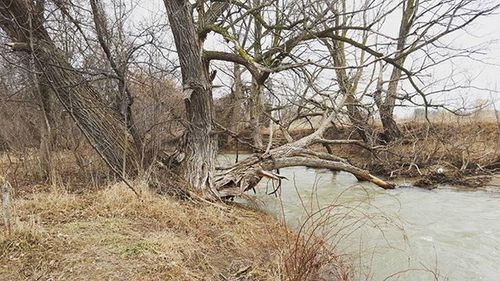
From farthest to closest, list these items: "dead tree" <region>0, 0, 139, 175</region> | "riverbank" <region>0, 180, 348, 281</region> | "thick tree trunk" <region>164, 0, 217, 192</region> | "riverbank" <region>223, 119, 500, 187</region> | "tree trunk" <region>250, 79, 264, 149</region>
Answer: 1. "riverbank" <region>223, 119, 500, 187</region>
2. "tree trunk" <region>250, 79, 264, 149</region>
3. "thick tree trunk" <region>164, 0, 217, 192</region>
4. "dead tree" <region>0, 0, 139, 175</region>
5. "riverbank" <region>0, 180, 348, 281</region>

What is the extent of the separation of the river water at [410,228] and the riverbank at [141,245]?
0.43m

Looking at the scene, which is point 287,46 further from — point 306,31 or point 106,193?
point 106,193

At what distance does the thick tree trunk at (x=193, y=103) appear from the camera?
5656 millimetres

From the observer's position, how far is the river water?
3826mm

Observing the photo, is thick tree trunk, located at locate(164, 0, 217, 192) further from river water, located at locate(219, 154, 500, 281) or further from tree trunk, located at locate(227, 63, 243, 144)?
tree trunk, located at locate(227, 63, 243, 144)

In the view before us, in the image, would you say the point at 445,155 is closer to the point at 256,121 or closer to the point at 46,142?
the point at 256,121

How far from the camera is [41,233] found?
129 inches

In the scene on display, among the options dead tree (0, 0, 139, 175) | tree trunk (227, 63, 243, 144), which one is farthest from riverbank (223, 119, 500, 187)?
dead tree (0, 0, 139, 175)

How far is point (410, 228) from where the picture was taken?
5.29 m

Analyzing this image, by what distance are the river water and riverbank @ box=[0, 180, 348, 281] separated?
1.40 ft

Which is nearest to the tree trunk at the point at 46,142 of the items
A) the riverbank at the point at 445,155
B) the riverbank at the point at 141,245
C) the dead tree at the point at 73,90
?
the dead tree at the point at 73,90

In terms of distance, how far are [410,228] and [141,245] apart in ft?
13.1

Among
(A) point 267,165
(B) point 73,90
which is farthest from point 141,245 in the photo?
(A) point 267,165

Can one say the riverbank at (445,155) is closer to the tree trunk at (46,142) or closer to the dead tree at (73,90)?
the dead tree at (73,90)
